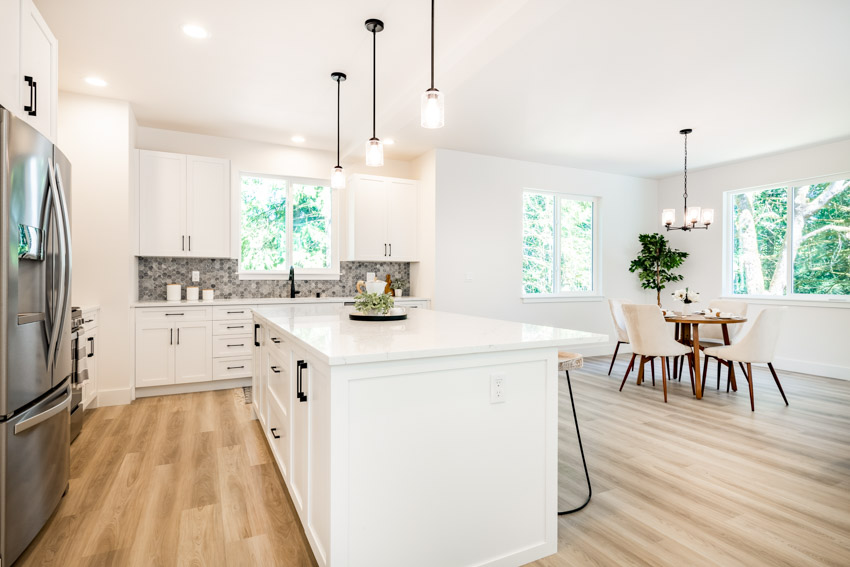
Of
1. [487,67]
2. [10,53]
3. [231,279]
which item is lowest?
[231,279]

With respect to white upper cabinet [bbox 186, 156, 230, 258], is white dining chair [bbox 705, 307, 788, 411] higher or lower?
lower

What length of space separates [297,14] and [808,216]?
6175 millimetres

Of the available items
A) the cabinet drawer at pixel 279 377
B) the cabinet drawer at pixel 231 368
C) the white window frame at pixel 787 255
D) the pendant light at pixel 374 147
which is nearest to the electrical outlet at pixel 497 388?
the cabinet drawer at pixel 279 377

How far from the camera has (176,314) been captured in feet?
14.3

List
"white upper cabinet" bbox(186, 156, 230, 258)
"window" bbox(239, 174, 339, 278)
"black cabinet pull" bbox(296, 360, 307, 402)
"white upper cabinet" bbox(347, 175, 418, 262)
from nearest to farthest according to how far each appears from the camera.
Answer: "black cabinet pull" bbox(296, 360, 307, 402) → "white upper cabinet" bbox(186, 156, 230, 258) → "window" bbox(239, 174, 339, 278) → "white upper cabinet" bbox(347, 175, 418, 262)

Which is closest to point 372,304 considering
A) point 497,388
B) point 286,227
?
point 497,388

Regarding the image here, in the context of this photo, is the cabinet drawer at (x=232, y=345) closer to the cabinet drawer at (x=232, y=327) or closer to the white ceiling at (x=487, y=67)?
the cabinet drawer at (x=232, y=327)

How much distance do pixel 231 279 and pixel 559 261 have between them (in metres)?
4.38

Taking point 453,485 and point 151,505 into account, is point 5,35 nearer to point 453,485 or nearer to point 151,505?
point 151,505

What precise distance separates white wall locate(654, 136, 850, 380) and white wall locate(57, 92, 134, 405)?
23.5 feet

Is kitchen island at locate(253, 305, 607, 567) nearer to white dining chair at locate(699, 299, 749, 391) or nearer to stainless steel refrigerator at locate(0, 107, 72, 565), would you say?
stainless steel refrigerator at locate(0, 107, 72, 565)

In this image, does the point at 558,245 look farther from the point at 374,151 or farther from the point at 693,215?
the point at 374,151

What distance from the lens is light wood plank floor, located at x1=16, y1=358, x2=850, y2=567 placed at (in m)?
1.84

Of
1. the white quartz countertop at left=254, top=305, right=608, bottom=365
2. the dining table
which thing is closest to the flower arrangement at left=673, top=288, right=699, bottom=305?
the dining table
